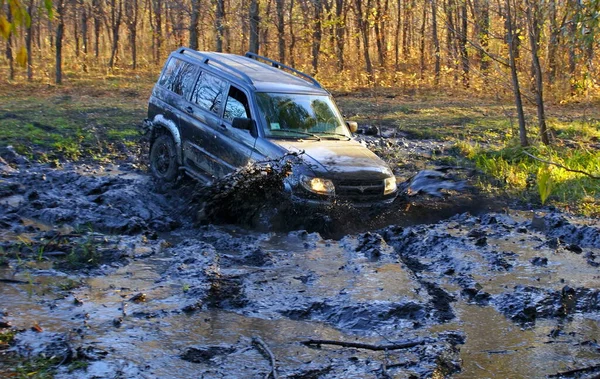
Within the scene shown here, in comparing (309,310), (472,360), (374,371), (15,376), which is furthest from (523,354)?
(15,376)

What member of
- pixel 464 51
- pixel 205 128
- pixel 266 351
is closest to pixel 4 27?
pixel 266 351

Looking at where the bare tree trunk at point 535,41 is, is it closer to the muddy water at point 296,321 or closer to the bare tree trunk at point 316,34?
the muddy water at point 296,321

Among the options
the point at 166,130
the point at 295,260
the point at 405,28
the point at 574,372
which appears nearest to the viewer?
the point at 574,372

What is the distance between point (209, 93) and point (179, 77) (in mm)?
916

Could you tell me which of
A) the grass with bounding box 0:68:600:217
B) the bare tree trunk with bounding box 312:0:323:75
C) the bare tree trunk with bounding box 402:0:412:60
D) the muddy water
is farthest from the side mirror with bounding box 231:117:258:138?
the bare tree trunk with bounding box 402:0:412:60

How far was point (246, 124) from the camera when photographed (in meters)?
8.72

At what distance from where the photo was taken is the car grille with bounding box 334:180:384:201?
8.12 meters

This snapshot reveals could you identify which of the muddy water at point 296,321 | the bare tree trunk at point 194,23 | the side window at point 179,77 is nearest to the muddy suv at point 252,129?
the side window at point 179,77

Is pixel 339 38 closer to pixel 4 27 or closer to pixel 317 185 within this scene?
pixel 317 185

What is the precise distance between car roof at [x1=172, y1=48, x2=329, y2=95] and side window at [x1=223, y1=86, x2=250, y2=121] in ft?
0.57

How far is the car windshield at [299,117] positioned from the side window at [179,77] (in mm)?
1470

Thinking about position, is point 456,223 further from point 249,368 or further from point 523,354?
point 249,368

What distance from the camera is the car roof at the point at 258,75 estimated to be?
928 cm

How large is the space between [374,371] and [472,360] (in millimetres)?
803
